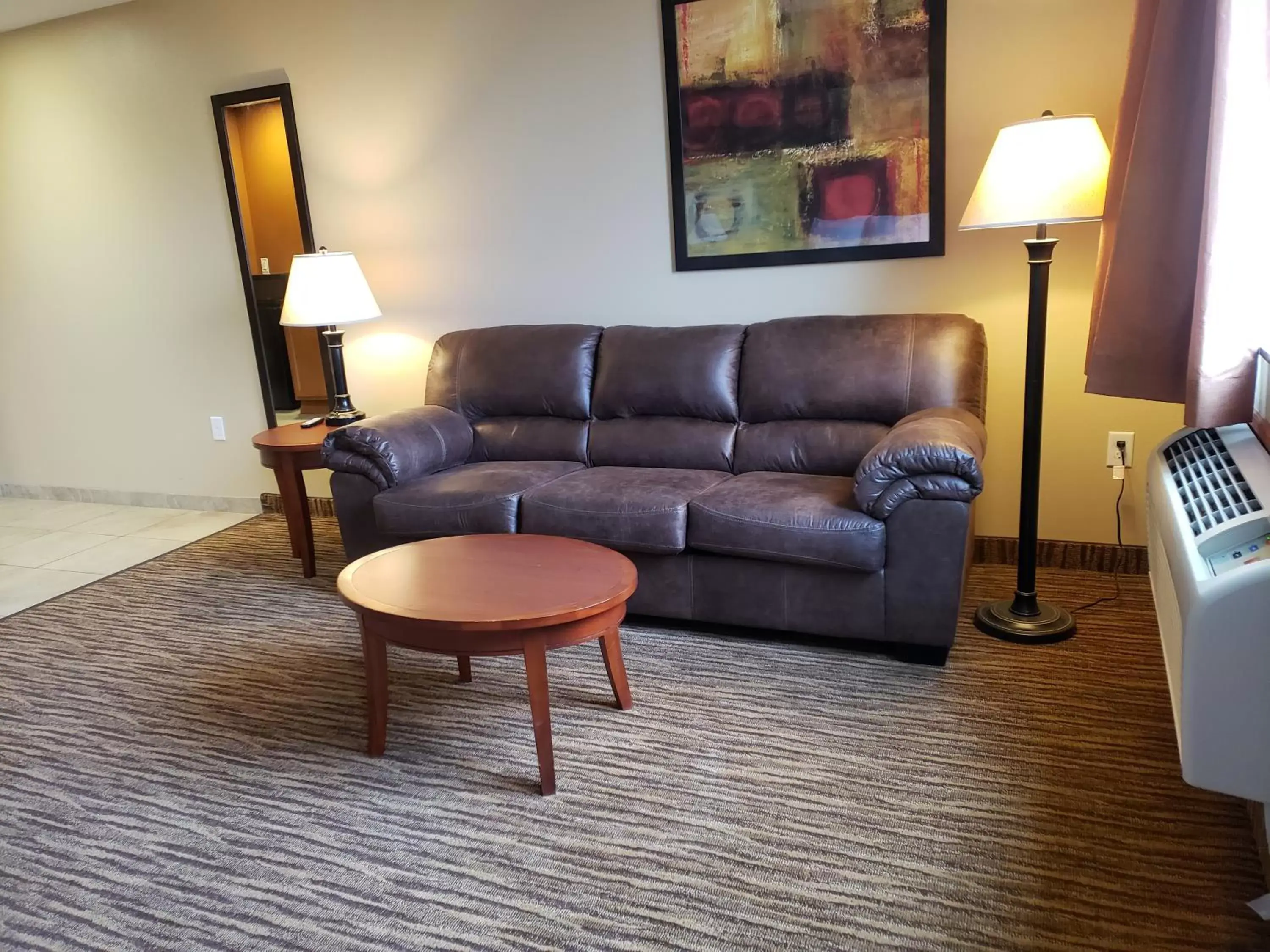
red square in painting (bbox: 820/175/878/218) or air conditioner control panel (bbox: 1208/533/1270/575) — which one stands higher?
red square in painting (bbox: 820/175/878/218)

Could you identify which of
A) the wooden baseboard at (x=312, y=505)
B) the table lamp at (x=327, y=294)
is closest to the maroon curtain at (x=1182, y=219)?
the table lamp at (x=327, y=294)

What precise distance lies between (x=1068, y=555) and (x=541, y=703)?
2.06 metres

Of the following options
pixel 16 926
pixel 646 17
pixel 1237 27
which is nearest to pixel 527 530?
pixel 16 926

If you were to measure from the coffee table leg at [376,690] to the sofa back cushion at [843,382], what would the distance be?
4.50 feet

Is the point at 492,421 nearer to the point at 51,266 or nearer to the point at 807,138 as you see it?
the point at 807,138

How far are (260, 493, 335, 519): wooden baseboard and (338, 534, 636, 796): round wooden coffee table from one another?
2072mm

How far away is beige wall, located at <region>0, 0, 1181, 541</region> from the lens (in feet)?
9.53

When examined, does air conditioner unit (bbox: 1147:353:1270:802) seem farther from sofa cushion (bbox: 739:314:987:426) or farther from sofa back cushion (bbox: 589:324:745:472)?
sofa back cushion (bbox: 589:324:745:472)

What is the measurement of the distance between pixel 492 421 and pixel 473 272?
74 centimetres

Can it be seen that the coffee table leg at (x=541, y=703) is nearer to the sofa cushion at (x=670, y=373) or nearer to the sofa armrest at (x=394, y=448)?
the sofa armrest at (x=394, y=448)

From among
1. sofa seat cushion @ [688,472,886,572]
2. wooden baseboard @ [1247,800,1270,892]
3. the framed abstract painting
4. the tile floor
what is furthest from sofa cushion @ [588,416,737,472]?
the tile floor

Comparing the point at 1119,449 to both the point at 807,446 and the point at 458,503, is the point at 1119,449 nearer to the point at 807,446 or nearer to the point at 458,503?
the point at 807,446

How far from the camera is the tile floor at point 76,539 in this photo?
3.60m

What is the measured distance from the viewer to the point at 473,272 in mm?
3725
